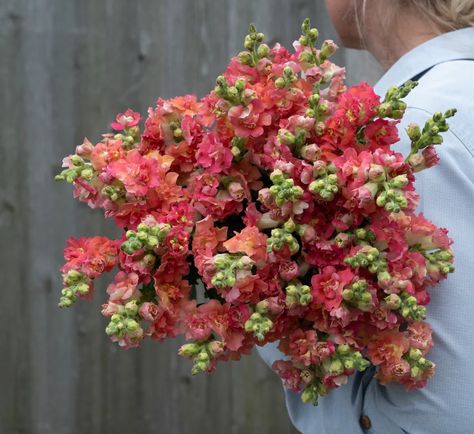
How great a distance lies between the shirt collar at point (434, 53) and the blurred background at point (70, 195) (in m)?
1.65

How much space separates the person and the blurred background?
5.24ft

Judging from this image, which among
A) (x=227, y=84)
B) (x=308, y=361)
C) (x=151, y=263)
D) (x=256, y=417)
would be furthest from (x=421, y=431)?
(x=256, y=417)

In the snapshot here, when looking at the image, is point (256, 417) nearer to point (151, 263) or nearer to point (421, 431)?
point (421, 431)

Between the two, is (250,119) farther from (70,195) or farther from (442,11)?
(70,195)

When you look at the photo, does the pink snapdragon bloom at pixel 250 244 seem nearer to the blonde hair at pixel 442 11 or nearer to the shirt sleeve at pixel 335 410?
the shirt sleeve at pixel 335 410

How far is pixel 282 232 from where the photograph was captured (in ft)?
3.76

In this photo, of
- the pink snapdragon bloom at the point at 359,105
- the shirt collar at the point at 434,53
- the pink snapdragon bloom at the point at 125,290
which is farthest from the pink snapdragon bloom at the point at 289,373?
the shirt collar at the point at 434,53

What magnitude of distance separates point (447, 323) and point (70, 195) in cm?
204

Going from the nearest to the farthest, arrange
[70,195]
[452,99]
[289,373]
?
[289,373] < [452,99] < [70,195]

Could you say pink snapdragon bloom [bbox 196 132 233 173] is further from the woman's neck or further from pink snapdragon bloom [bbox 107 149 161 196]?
the woman's neck

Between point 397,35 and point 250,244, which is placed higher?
point 397,35

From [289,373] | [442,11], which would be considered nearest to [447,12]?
[442,11]

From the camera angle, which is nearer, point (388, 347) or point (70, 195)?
point (388, 347)

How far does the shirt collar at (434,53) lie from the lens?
1.54m
